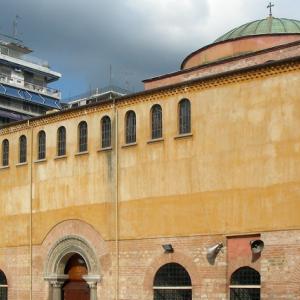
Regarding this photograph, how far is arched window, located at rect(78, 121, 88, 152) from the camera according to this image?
1028 inches

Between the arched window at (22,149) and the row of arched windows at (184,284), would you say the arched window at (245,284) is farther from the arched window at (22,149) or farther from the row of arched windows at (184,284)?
the arched window at (22,149)

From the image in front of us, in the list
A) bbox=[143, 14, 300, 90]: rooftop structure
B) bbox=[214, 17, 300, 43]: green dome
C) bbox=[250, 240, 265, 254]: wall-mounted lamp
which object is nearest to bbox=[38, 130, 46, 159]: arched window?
bbox=[143, 14, 300, 90]: rooftop structure

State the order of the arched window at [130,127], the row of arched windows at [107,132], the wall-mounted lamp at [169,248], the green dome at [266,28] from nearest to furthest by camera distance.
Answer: the wall-mounted lamp at [169,248] → the row of arched windows at [107,132] → the arched window at [130,127] → the green dome at [266,28]

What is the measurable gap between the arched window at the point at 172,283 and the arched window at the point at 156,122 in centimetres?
443

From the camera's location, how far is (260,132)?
2095 cm

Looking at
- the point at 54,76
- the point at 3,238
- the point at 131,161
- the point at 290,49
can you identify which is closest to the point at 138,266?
the point at 131,161

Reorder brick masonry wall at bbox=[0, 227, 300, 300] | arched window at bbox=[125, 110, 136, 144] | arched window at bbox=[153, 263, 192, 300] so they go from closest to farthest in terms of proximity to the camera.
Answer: brick masonry wall at bbox=[0, 227, 300, 300] → arched window at bbox=[153, 263, 192, 300] → arched window at bbox=[125, 110, 136, 144]

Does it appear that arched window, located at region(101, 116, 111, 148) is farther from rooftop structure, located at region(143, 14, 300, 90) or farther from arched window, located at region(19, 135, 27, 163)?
arched window, located at region(19, 135, 27, 163)

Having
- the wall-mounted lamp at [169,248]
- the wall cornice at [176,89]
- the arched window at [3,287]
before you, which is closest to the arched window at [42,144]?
the wall cornice at [176,89]

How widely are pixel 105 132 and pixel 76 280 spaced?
574 cm

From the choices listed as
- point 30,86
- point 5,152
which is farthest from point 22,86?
point 5,152

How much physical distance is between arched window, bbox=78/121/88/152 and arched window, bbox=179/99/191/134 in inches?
179

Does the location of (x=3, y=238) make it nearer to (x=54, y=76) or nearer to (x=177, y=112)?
(x=177, y=112)

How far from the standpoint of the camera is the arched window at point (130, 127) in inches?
963
